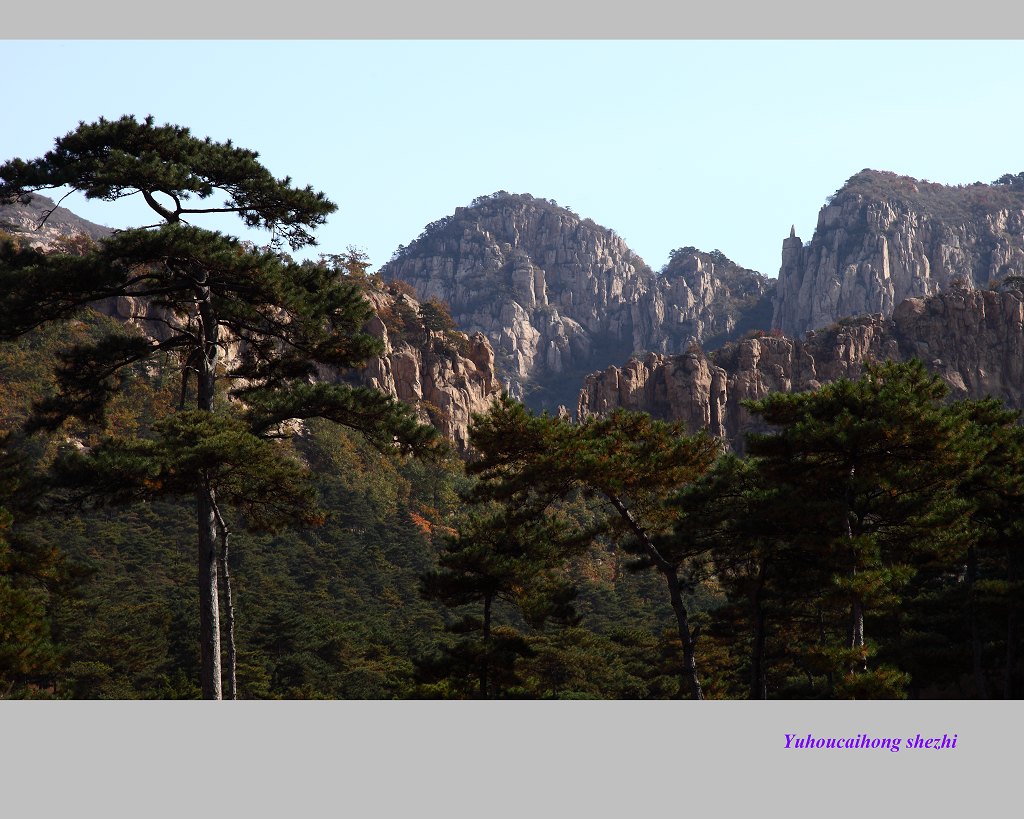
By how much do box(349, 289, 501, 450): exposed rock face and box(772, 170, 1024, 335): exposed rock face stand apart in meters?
77.9

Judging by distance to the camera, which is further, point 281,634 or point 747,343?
point 747,343

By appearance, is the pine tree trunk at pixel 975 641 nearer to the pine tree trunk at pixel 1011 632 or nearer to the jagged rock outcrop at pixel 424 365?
the pine tree trunk at pixel 1011 632

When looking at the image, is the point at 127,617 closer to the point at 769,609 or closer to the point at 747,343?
the point at 769,609

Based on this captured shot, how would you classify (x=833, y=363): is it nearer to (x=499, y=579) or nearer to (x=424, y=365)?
(x=424, y=365)

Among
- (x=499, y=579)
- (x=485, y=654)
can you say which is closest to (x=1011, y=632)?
(x=499, y=579)

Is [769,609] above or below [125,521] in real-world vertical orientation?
below

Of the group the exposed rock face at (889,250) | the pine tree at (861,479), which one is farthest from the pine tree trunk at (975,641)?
the exposed rock face at (889,250)

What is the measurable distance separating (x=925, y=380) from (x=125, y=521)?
42.1 metres

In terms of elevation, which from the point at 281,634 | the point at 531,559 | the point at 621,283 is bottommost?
the point at 281,634

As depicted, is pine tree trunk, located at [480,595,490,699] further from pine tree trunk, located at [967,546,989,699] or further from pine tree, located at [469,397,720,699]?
pine tree trunk, located at [967,546,989,699]

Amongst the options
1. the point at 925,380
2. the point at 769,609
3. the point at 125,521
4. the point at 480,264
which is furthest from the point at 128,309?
the point at 480,264

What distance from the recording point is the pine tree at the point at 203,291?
15.0 meters

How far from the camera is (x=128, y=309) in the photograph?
2611 inches

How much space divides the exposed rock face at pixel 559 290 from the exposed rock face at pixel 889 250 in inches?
669
